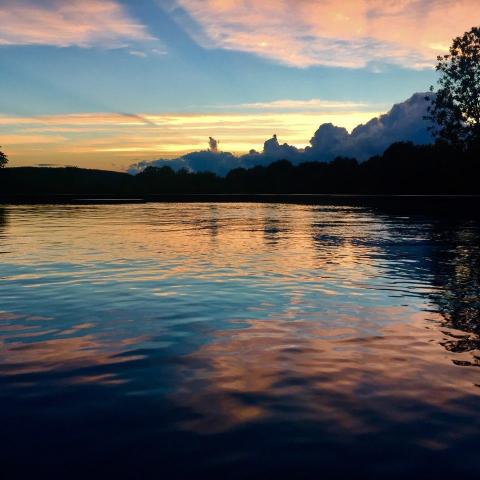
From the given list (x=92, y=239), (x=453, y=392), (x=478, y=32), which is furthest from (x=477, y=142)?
(x=453, y=392)

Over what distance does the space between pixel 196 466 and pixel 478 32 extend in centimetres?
9164

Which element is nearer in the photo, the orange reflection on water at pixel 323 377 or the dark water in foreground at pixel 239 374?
the dark water in foreground at pixel 239 374

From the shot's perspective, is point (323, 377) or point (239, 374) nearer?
point (323, 377)

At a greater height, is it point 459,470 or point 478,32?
point 478,32

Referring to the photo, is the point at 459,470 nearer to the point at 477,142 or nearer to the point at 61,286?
the point at 61,286

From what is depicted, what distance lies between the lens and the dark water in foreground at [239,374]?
23.9 feet

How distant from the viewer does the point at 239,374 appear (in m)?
10.7

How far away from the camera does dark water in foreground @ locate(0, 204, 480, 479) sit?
7.29 metres

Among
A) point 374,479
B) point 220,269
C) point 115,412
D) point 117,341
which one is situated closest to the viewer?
point 374,479

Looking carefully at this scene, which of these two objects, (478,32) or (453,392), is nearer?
(453,392)

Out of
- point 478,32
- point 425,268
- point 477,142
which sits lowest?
point 425,268

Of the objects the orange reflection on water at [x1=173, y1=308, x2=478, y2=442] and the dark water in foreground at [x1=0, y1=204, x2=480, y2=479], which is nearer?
the dark water in foreground at [x1=0, y1=204, x2=480, y2=479]

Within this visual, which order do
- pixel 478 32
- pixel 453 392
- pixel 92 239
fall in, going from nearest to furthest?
pixel 453 392 → pixel 92 239 → pixel 478 32

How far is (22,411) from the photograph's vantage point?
8.83 meters
